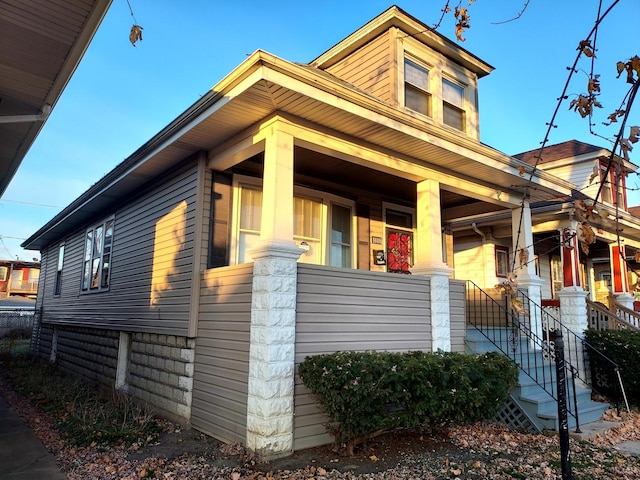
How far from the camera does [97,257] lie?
10352 mm

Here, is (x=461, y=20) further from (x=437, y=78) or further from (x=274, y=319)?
(x=437, y=78)

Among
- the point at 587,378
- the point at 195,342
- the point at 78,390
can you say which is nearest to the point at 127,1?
the point at 195,342

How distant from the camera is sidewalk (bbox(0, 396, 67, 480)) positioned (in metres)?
4.54

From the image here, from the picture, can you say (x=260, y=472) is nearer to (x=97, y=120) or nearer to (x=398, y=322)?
(x=398, y=322)

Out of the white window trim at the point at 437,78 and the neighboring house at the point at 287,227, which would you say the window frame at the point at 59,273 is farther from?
the white window trim at the point at 437,78

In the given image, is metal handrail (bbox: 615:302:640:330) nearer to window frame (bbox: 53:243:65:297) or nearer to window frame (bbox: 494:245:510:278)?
window frame (bbox: 494:245:510:278)

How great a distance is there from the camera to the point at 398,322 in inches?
246

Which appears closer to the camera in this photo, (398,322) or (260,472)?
(260,472)

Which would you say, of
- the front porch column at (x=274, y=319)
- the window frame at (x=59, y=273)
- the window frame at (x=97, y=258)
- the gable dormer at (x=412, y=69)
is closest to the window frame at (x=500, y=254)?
the gable dormer at (x=412, y=69)

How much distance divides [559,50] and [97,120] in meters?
16.9

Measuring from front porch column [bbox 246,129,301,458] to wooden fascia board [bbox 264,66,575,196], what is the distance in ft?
2.20

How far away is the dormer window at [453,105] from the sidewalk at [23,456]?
7.79 meters

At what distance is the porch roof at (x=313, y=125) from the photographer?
4.79m

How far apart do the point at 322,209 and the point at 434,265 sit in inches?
84.2
